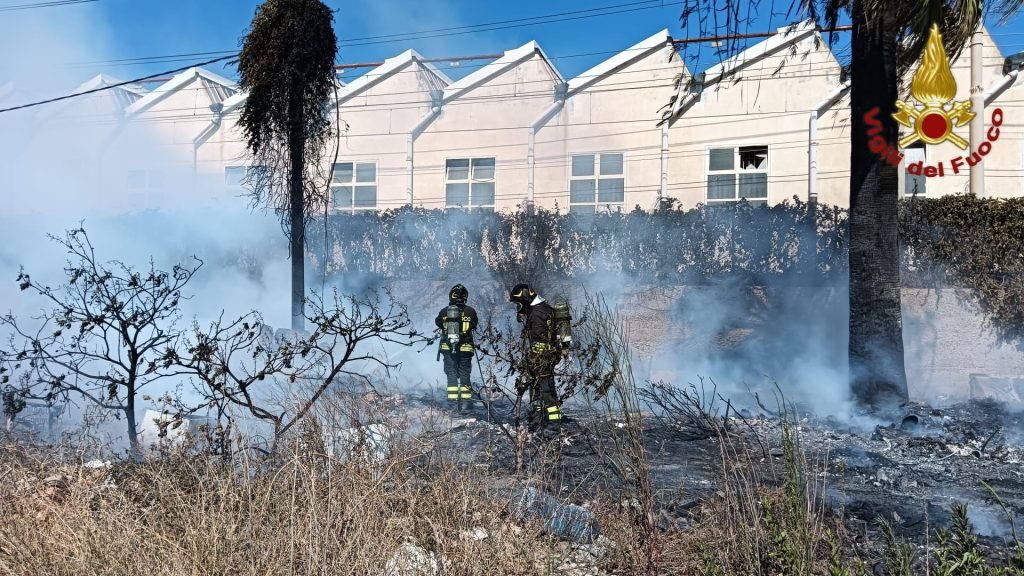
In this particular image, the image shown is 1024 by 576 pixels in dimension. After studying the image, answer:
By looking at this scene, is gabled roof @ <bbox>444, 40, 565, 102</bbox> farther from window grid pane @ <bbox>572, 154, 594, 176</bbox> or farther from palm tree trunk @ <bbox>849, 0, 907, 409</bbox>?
palm tree trunk @ <bbox>849, 0, 907, 409</bbox>

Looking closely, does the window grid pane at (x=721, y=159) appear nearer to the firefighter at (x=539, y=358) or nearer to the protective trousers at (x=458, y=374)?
the protective trousers at (x=458, y=374)

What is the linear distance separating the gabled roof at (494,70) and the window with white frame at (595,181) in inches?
79.0

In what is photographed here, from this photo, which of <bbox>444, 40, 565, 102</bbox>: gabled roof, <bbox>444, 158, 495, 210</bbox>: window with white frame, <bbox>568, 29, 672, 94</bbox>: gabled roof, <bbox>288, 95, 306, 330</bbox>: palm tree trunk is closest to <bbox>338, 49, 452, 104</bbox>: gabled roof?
<bbox>444, 40, 565, 102</bbox>: gabled roof

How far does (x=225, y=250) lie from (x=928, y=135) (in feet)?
42.5

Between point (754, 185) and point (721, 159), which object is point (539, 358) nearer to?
point (754, 185)

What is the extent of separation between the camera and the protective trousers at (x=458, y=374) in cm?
921

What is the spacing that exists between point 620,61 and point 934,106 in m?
6.67

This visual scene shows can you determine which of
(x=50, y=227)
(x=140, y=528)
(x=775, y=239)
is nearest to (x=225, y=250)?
(x=50, y=227)

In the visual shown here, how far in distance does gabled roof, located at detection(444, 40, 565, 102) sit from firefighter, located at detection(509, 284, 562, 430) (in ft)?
34.6

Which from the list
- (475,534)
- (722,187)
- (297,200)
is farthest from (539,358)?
(722,187)

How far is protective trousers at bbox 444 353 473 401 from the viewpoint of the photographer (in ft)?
30.2

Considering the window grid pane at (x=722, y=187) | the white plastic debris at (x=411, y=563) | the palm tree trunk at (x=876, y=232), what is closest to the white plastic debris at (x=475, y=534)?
the white plastic debris at (x=411, y=563)

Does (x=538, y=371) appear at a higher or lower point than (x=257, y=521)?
higher

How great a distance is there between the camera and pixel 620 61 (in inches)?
674
